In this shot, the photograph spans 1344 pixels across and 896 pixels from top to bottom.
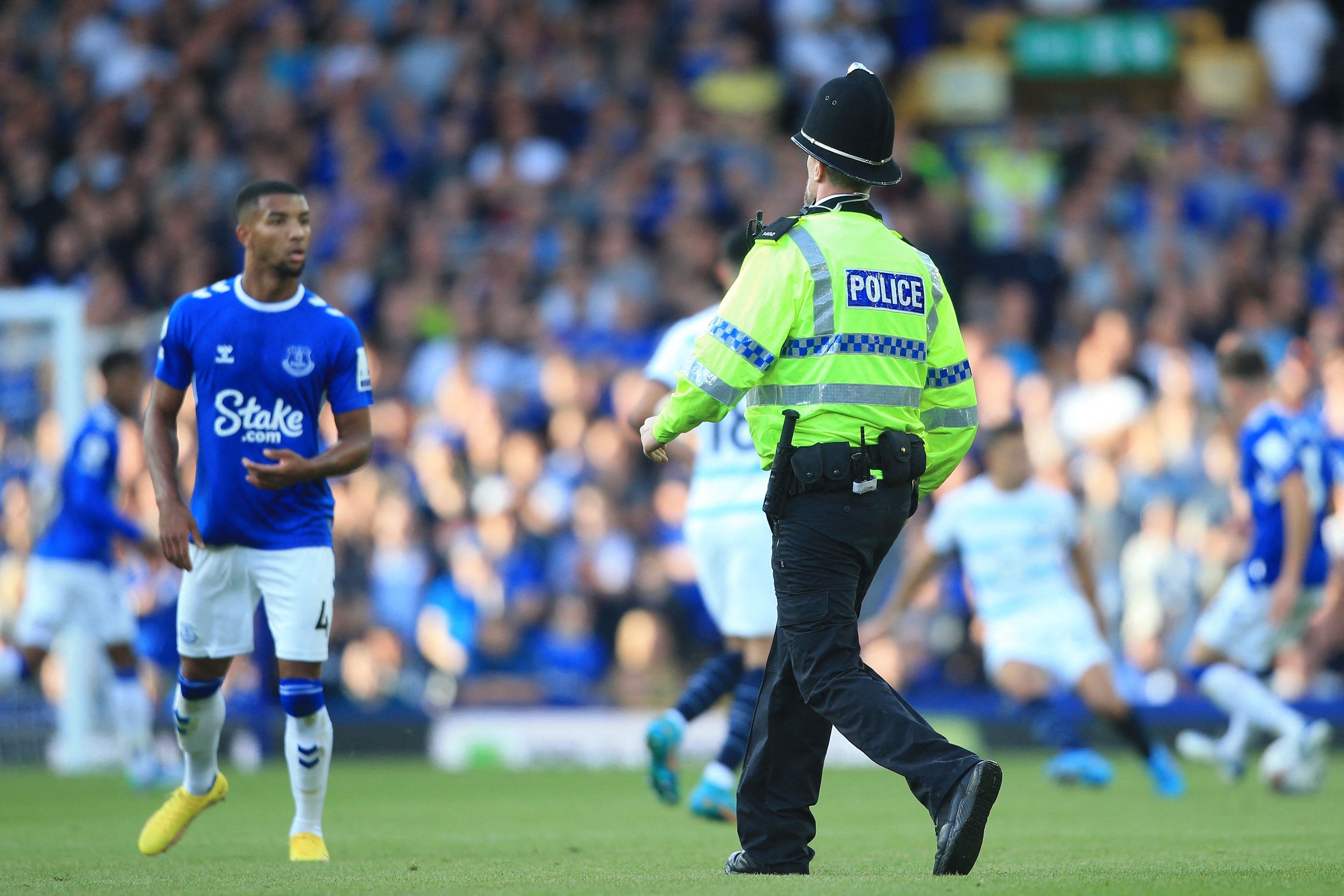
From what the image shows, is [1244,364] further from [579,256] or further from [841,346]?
[579,256]

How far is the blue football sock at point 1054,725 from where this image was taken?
11297mm

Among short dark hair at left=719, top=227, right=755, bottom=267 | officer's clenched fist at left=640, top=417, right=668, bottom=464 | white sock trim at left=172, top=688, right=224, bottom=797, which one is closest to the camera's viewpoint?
officer's clenched fist at left=640, top=417, right=668, bottom=464

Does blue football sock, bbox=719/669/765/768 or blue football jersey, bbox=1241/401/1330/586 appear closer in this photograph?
blue football sock, bbox=719/669/765/768

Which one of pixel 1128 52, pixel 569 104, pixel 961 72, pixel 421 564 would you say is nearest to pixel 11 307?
pixel 421 564

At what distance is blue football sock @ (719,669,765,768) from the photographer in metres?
8.90

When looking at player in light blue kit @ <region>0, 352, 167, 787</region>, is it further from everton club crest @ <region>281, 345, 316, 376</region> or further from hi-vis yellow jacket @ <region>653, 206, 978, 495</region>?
hi-vis yellow jacket @ <region>653, 206, 978, 495</region>

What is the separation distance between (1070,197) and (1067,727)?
8271 millimetres

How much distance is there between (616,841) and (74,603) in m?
5.84

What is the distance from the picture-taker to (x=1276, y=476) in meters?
10.6

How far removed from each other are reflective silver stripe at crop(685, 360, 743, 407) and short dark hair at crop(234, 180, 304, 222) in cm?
237

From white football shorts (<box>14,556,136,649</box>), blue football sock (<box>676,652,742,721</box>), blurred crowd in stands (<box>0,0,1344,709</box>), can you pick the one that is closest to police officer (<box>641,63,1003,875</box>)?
blue football sock (<box>676,652,742,721</box>)

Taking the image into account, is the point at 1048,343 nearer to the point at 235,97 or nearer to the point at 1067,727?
the point at 1067,727

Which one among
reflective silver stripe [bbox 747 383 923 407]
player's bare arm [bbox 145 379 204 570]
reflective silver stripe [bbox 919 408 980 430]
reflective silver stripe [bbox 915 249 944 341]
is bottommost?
player's bare arm [bbox 145 379 204 570]

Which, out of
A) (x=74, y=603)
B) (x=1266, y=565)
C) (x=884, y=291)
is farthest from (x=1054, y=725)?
(x=74, y=603)
